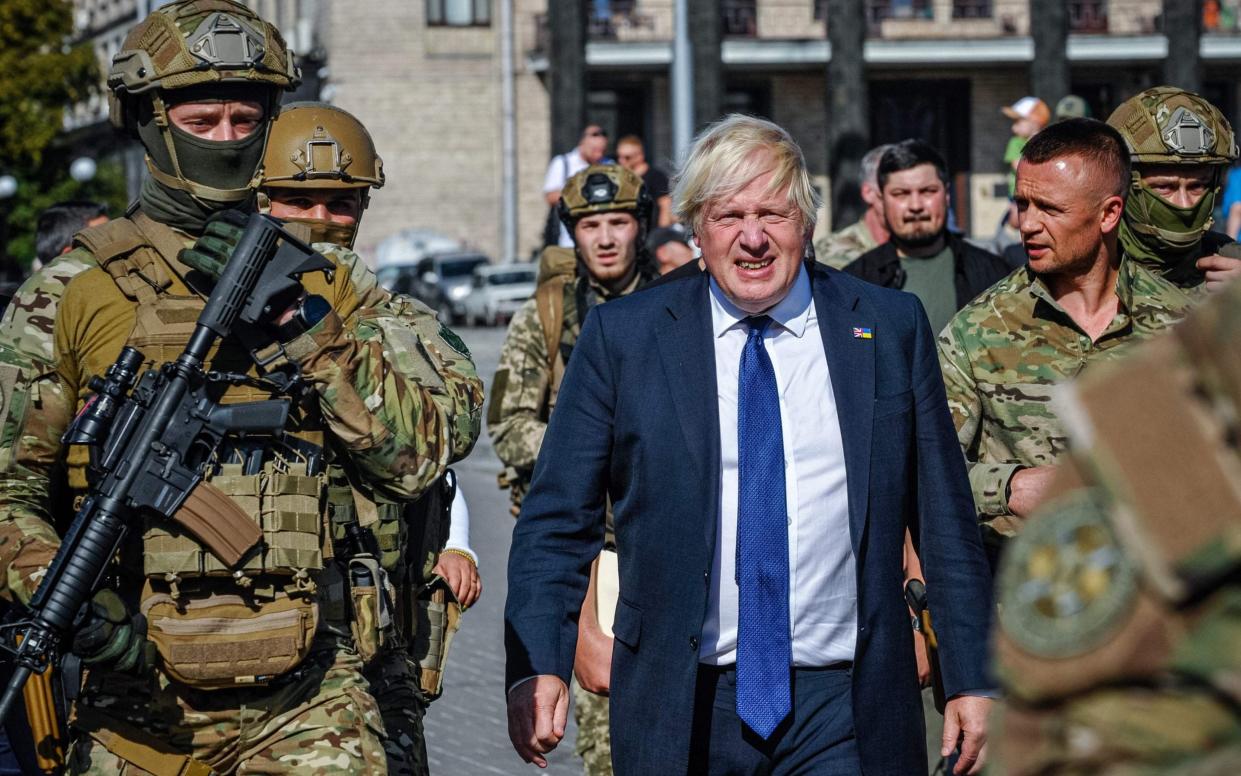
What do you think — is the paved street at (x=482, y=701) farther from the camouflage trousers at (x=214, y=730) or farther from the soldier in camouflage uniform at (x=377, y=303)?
the camouflage trousers at (x=214, y=730)

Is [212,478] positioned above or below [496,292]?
above

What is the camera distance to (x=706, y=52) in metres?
43.8

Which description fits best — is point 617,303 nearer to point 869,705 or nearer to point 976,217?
point 869,705

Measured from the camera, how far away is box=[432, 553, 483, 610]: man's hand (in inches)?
206

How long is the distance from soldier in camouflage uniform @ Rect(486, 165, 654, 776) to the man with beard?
1137 mm

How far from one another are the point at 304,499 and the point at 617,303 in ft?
2.62

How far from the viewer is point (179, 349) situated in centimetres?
405

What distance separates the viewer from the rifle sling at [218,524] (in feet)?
12.9

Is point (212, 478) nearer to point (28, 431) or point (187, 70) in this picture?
point (28, 431)

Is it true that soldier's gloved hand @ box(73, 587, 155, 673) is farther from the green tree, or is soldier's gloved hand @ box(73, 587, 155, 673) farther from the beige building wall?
the beige building wall

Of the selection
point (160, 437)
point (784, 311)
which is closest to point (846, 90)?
point (784, 311)

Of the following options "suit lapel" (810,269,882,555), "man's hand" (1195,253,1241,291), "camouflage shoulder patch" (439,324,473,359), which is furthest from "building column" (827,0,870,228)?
"suit lapel" (810,269,882,555)

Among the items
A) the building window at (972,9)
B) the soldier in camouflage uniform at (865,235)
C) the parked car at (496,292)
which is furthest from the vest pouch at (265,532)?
the building window at (972,9)

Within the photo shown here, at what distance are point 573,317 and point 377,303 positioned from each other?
2.67 meters
